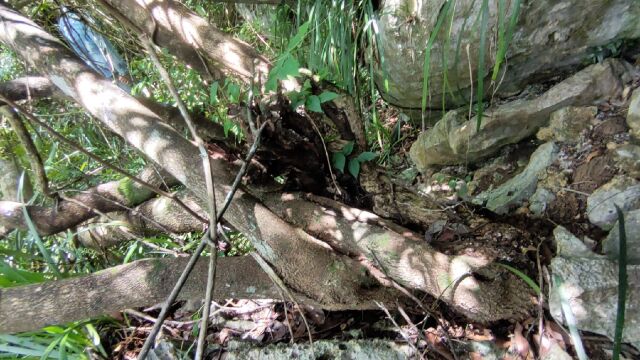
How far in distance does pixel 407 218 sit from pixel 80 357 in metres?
1.34

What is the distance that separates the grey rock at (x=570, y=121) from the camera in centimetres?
157

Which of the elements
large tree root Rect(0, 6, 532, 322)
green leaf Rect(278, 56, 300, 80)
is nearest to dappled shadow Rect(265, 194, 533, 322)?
large tree root Rect(0, 6, 532, 322)

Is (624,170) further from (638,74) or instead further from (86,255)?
(86,255)

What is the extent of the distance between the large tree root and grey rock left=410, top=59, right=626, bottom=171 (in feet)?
1.58

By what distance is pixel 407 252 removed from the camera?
4.09 ft

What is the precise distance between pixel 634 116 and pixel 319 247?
1.20 metres

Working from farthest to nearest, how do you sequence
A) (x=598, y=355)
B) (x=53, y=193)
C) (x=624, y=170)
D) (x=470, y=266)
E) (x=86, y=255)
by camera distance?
(x=86, y=255)
(x=53, y=193)
(x=624, y=170)
(x=470, y=266)
(x=598, y=355)

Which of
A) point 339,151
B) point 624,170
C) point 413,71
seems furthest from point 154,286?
point 624,170

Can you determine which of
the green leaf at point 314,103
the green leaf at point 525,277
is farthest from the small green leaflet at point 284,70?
the green leaf at point 525,277

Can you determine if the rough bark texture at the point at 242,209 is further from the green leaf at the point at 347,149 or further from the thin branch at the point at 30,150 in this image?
the thin branch at the point at 30,150

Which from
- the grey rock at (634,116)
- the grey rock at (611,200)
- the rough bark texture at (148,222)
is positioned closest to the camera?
the grey rock at (611,200)

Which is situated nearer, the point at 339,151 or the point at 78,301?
the point at 78,301

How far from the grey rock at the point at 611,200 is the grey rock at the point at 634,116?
19 cm

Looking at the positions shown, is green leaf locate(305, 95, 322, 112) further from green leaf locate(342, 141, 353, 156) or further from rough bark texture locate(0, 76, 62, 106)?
rough bark texture locate(0, 76, 62, 106)
